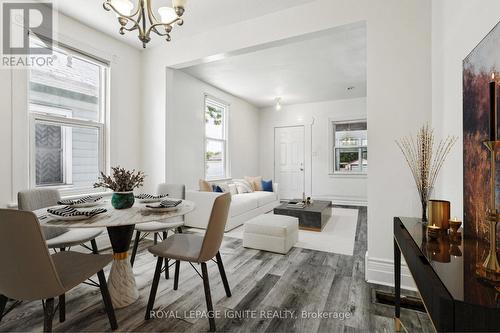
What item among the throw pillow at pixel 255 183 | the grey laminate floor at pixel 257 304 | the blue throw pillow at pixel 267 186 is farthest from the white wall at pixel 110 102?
the blue throw pillow at pixel 267 186

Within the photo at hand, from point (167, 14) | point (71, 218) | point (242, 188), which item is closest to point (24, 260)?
point (71, 218)

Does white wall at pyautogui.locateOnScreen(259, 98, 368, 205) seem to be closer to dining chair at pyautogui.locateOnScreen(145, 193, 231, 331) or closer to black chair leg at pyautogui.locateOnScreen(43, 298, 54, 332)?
dining chair at pyautogui.locateOnScreen(145, 193, 231, 331)

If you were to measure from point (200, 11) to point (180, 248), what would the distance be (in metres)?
2.62

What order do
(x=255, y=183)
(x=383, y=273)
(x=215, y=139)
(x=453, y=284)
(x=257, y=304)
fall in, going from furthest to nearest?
(x=255, y=183) → (x=215, y=139) → (x=383, y=273) → (x=257, y=304) → (x=453, y=284)

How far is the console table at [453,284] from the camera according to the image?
0.66 metres

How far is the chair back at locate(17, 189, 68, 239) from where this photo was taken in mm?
2033

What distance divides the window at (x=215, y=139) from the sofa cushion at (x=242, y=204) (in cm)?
112

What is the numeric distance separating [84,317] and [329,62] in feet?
14.6

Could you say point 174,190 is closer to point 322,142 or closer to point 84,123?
point 84,123

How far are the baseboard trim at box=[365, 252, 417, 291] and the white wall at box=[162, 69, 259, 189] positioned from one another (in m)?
2.87

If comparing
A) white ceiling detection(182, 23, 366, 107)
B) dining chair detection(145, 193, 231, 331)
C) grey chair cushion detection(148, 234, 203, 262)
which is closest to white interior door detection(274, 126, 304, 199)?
white ceiling detection(182, 23, 366, 107)

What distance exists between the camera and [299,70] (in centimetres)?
443

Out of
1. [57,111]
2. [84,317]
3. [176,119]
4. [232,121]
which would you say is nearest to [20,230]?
[84,317]

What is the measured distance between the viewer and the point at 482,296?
70cm
